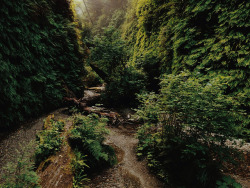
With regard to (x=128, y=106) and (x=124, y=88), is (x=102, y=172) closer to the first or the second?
(x=128, y=106)

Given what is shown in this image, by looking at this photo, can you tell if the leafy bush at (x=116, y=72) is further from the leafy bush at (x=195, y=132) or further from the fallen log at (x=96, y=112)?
the leafy bush at (x=195, y=132)

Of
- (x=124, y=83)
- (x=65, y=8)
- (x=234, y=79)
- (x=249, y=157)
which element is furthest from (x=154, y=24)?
(x=249, y=157)

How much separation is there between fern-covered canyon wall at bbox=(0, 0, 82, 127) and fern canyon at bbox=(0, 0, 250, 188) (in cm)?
4

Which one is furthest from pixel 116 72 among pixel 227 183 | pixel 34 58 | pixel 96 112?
pixel 227 183

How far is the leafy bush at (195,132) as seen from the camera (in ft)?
8.29

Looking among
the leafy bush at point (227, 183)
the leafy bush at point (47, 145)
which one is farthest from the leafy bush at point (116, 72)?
the leafy bush at point (227, 183)

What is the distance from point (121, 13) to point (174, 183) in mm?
22450

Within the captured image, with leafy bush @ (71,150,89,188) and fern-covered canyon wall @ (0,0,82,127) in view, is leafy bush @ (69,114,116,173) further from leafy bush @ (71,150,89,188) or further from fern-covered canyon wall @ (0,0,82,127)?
fern-covered canyon wall @ (0,0,82,127)

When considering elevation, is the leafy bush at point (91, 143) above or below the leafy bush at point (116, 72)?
below

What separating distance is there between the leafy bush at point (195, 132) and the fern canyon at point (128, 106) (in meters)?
0.02

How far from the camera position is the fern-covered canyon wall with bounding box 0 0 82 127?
4.31m

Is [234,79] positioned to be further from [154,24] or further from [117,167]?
[154,24]

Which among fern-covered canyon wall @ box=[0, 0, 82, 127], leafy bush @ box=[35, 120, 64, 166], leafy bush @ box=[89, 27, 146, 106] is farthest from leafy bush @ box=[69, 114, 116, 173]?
leafy bush @ box=[89, 27, 146, 106]

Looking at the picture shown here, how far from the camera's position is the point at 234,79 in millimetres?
3936
